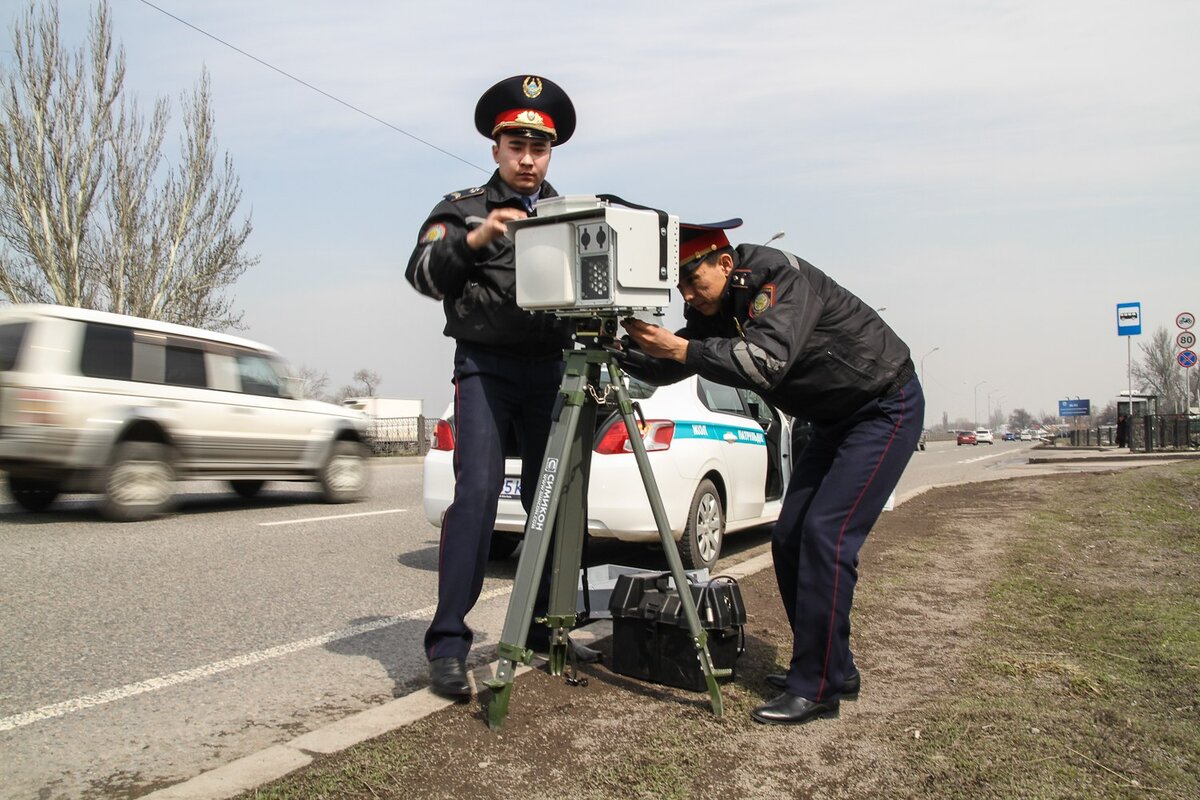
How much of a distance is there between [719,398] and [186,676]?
4668 millimetres

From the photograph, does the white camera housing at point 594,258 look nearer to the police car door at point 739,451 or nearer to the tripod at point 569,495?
the tripod at point 569,495

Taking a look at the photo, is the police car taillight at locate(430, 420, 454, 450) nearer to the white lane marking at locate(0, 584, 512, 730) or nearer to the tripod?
the white lane marking at locate(0, 584, 512, 730)

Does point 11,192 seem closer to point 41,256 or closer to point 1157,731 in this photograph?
point 41,256

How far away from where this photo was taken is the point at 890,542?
8.08m

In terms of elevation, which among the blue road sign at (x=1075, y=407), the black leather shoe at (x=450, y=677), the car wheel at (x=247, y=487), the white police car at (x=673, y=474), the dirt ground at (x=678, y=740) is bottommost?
the dirt ground at (x=678, y=740)

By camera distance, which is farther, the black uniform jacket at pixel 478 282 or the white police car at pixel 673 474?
the white police car at pixel 673 474

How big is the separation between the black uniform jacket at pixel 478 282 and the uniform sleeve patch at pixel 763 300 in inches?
29.6

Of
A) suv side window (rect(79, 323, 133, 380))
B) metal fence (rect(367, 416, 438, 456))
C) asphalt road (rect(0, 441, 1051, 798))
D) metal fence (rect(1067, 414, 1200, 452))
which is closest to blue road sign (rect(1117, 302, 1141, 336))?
metal fence (rect(1067, 414, 1200, 452))

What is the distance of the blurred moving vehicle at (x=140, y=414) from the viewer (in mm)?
8641

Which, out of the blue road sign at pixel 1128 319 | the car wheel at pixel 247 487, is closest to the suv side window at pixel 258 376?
the car wheel at pixel 247 487

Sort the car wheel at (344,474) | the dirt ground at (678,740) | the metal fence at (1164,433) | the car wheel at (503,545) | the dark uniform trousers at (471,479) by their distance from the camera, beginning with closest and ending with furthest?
1. the dirt ground at (678,740)
2. the dark uniform trousers at (471,479)
3. the car wheel at (503,545)
4. the car wheel at (344,474)
5. the metal fence at (1164,433)

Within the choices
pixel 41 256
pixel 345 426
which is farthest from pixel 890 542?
pixel 41 256

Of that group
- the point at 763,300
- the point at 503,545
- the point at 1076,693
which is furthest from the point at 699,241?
the point at 503,545

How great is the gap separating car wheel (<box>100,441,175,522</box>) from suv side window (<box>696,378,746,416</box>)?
5394 millimetres
